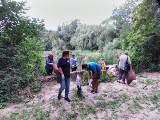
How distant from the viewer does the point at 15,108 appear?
7258mm

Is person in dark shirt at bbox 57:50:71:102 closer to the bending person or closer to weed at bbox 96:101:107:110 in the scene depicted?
the bending person

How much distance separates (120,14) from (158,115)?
3176cm

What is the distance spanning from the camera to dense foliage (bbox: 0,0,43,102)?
354 inches

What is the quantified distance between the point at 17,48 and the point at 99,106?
5.14 m

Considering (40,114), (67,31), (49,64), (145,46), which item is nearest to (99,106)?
(40,114)

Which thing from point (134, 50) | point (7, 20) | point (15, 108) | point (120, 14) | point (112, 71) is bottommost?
point (15, 108)

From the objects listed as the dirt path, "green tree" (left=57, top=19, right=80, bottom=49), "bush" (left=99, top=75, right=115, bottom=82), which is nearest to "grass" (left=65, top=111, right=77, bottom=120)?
the dirt path

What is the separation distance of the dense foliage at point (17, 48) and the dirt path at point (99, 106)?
1.26 metres

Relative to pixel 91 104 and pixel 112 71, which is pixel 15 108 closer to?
pixel 91 104

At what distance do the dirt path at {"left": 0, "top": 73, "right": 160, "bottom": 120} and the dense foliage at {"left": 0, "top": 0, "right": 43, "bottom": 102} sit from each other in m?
1.26

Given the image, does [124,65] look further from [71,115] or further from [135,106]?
[71,115]

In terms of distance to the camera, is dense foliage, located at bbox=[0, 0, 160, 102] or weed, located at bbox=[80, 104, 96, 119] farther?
dense foliage, located at bbox=[0, 0, 160, 102]

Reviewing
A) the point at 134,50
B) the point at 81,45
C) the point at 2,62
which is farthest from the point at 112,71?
the point at 81,45

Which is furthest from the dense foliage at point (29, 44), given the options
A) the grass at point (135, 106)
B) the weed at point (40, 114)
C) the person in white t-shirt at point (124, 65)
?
the grass at point (135, 106)
